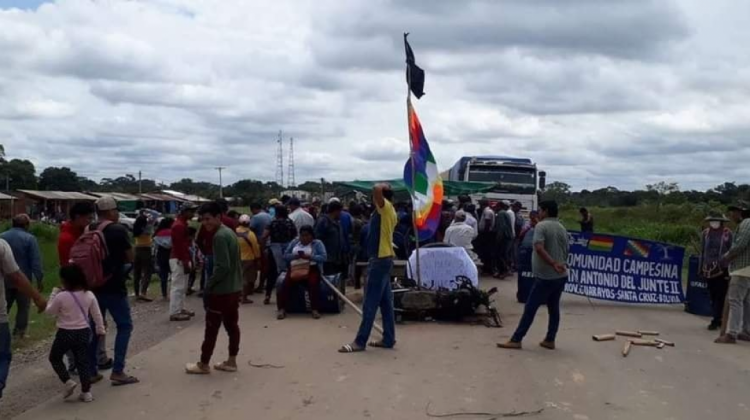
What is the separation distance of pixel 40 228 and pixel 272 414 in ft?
117

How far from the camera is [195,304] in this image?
43.7 feet

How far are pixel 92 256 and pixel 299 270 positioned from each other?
4.45 meters

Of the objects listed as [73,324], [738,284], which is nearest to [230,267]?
[73,324]

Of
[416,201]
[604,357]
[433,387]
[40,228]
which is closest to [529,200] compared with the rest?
[416,201]

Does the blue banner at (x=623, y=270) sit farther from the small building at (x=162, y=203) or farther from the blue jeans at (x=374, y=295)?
the small building at (x=162, y=203)

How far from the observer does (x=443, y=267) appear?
39.0 ft

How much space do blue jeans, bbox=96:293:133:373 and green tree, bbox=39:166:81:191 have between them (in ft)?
291

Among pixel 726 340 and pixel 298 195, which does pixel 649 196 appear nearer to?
pixel 298 195

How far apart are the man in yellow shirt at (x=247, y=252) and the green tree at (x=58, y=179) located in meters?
83.7

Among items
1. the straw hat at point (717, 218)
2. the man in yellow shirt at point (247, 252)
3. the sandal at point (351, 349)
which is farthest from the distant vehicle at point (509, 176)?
the sandal at point (351, 349)

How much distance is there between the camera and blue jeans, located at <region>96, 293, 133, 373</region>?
7312 mm

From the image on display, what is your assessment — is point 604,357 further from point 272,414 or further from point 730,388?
point 272,414

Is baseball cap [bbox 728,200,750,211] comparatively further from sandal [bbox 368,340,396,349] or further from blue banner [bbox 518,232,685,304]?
sandal [bbox 368,340,396,349]

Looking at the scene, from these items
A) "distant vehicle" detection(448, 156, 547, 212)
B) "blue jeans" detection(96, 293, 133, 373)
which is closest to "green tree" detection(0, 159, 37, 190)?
"distant vehicle" detection(448, 156, 547, 212)
